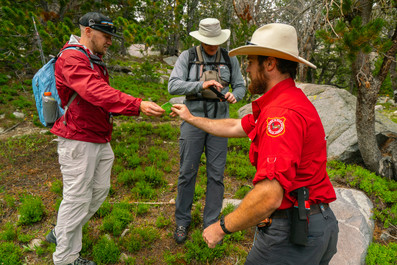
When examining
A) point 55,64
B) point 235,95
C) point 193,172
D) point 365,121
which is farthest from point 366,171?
point 55,64

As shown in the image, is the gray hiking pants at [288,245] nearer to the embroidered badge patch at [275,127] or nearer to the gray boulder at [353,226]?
the embroidered badge patch at [275,127]

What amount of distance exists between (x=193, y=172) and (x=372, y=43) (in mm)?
3192

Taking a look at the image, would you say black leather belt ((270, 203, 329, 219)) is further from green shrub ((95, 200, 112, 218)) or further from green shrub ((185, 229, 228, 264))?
green shrub ((95, 200, 112, 218))

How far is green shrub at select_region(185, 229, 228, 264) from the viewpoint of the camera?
331 cm

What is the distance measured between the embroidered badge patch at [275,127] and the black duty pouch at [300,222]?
462 millimetres

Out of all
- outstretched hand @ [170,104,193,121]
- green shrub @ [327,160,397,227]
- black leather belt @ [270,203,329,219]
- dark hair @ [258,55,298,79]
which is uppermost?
dark hair @ [258,55,298,79]

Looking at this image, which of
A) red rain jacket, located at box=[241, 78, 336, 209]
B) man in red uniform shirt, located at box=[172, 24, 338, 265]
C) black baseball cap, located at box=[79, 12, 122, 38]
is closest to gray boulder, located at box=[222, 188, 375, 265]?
man in red uniform shirt, located at box=[172, 24, 338, 265]

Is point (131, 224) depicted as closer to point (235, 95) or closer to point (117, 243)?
point (117, 243)

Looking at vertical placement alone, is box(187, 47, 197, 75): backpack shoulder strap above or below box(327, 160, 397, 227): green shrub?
above

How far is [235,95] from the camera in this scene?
379 centimetres

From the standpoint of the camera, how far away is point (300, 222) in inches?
65.9

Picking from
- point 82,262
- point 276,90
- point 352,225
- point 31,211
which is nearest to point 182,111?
point 276,90

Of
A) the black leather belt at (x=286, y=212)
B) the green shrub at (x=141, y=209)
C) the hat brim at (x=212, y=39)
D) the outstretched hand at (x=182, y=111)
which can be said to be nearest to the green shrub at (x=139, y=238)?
the green shrub at (x=141, y=209)

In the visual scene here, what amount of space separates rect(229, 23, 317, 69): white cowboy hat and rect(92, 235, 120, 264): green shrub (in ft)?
9.69
